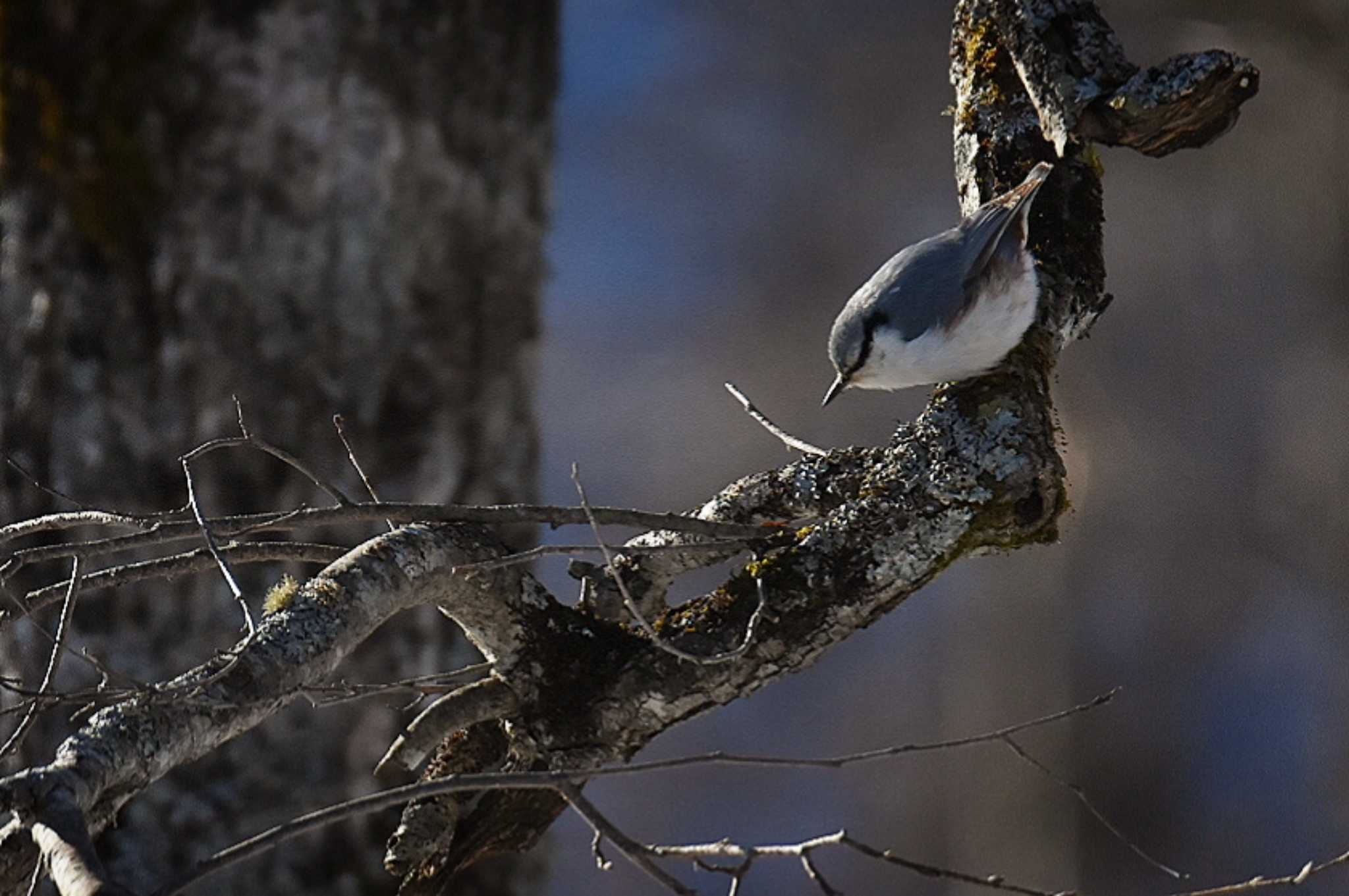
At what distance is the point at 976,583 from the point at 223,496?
3.63 metres

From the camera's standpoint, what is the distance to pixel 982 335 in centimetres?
154

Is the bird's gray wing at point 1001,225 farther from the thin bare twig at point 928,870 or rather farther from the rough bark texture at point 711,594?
the thin bare twig at point 928,870

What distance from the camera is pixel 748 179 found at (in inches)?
216

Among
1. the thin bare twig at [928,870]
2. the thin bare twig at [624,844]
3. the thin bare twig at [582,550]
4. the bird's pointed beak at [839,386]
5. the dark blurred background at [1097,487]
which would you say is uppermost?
the thin bare twig at [582,550]

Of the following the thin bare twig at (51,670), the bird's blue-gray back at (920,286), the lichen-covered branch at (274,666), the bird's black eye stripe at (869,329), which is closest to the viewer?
the lichen-covered branch at (274,666)

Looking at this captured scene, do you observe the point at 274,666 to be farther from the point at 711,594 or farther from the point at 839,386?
the point at 839,386

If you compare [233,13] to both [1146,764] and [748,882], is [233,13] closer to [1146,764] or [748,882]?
[748,882]

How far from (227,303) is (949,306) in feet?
3.46

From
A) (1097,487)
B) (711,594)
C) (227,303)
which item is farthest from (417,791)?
(1097,487)

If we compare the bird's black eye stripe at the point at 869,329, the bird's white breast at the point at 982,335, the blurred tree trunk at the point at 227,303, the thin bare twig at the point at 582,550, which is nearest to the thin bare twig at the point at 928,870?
the thin bare twig at the point at 582,550

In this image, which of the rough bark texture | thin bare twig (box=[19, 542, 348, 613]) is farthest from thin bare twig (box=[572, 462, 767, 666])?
thin bare twig (box=[19, 542, 348, 613])

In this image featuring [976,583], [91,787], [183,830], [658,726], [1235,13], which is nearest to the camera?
[91,787]

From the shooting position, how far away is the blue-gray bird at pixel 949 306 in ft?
5.08

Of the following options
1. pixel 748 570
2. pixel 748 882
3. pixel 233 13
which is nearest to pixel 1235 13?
pixel 748 882
